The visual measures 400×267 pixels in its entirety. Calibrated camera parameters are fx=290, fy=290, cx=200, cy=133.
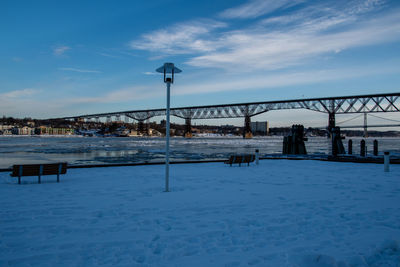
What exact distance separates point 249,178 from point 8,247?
7.66m

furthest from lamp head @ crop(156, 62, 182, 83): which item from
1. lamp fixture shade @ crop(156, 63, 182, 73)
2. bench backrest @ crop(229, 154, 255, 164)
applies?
bench backrest @ crop(229, 154, 255, 164)

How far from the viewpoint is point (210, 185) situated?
8672mm

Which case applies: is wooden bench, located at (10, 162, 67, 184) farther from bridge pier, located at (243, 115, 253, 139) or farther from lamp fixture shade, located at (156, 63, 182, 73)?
bridge pier, located at (243, 115, 253, 139)

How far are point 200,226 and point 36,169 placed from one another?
267 inches

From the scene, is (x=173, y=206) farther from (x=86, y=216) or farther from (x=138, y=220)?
(x=86, y=216)

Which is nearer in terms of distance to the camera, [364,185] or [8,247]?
[8,247]

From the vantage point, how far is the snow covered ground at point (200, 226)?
357cm

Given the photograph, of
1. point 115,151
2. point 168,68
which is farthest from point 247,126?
point 168,68

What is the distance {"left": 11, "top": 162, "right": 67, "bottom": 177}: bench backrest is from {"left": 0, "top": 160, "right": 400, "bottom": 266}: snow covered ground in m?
0.67

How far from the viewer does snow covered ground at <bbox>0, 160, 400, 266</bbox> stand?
3.57 m

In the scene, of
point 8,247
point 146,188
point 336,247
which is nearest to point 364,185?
point 336,247

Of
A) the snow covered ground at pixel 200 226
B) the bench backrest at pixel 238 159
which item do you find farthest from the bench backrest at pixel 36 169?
the bench backrest at pixel 238 159

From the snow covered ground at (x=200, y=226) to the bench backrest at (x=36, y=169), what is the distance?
0.67 metres

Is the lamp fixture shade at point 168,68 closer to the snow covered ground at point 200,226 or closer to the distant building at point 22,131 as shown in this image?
the snow covered ground at point 200,226
